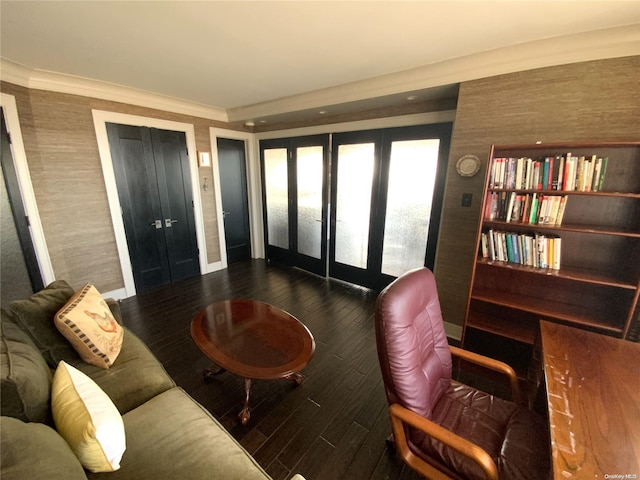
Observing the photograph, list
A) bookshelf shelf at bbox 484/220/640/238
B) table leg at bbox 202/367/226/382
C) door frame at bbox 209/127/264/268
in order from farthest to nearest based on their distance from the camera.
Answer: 1. door frame at bbox 209/127/264/268
2. table leg at bbox 202/367/226/382
3. bookshelf shelf at bbox 484/220/640/238

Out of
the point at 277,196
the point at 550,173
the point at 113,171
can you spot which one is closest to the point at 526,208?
the point at 550,173

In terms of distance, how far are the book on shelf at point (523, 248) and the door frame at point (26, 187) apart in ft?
13.3

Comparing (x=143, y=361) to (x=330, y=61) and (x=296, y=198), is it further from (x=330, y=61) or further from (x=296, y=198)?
(x=296, y=198)

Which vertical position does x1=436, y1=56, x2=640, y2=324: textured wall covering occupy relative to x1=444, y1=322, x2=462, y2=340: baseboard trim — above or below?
above

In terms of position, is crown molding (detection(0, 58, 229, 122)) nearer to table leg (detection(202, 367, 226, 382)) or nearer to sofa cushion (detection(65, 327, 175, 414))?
sofa cushion (detection(65, 327, 175, 414))

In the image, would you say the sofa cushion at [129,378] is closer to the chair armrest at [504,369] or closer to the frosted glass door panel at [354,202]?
the chair armrest at [504,369]

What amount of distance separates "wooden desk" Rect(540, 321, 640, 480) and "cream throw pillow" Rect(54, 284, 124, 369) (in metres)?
2.05

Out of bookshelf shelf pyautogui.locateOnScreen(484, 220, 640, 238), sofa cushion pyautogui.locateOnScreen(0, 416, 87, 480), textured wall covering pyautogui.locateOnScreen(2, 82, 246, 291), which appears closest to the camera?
sofa cushion pyautogui.locateOnScreen(0, 416, 87, 480)

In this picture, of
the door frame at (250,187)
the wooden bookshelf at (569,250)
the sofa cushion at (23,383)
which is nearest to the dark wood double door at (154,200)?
the door frame at (250,187)

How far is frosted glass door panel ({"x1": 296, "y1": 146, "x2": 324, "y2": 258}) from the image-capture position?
3.61 metres

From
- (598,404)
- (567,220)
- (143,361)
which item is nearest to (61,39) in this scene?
(143,361)

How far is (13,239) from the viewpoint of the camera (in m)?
2.27

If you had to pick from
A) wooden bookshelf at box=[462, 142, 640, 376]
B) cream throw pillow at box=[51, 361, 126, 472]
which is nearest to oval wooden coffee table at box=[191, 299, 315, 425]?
cream throw pillow at box=[51, 361, 126, 472]

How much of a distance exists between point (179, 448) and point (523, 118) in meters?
2.88
